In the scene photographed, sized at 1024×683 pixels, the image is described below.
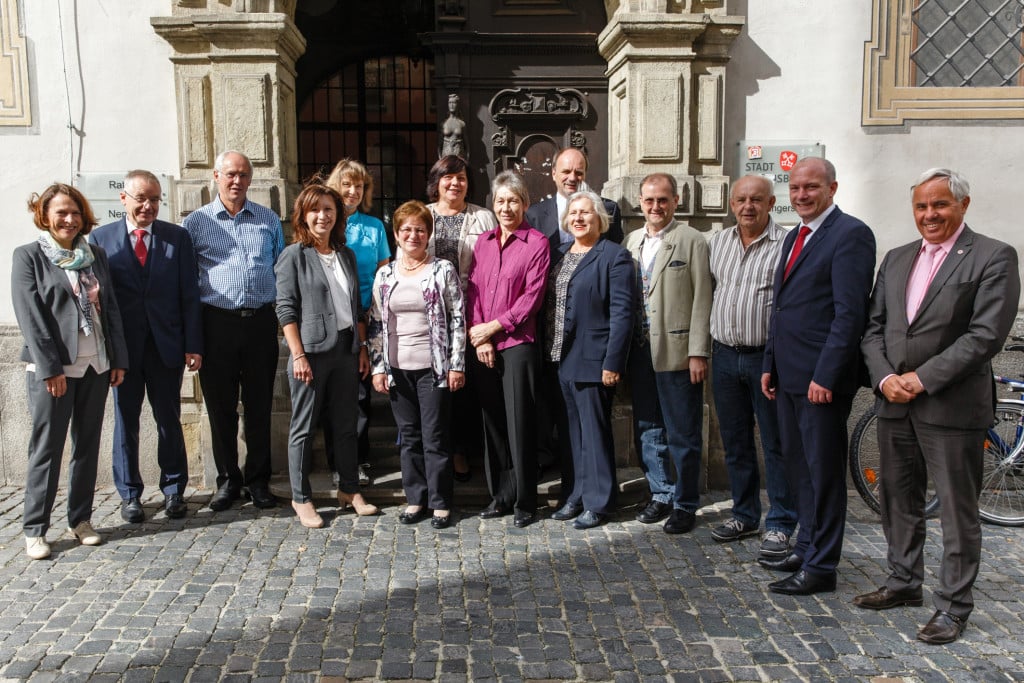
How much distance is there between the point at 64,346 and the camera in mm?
4531

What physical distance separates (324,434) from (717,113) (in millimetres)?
3279

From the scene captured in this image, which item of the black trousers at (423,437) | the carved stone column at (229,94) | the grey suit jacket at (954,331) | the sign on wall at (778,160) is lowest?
the black trousers at (423,437)

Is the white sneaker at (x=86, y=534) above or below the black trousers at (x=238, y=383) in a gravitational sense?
below

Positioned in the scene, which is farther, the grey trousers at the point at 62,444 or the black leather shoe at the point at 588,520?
the black leather shoe at the point at 588,520

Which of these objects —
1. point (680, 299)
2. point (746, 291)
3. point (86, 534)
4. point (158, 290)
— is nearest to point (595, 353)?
point (680, 299)

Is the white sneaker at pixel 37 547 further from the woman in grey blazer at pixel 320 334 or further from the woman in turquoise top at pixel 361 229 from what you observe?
the woman in turquoise top at pixel 361 229

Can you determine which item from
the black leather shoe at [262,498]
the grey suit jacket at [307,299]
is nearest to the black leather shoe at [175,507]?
the black leather shoe at [262,498]

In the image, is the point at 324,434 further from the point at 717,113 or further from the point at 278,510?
the point at 717,113

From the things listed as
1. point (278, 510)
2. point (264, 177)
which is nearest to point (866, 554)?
point (278, 510)

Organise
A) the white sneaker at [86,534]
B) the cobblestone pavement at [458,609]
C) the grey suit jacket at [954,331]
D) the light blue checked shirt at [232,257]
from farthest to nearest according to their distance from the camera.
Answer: the light blue checked shirt at [232,257], the white sneaker at [86,534], the grey suit jacket at [954,331], the cobblestone pavement at [458,609]

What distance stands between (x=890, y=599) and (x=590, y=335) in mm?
1952

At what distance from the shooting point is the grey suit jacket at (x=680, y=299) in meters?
4.82

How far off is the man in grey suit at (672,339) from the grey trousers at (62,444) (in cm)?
295

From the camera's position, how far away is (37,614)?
3.78 meters
